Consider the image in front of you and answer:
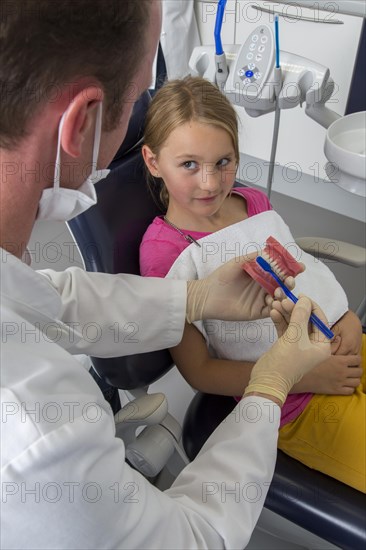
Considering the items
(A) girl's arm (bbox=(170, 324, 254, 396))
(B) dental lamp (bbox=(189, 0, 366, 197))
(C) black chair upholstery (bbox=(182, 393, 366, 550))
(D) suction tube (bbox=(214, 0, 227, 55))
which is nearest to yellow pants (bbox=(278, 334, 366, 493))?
(C) black chair upholstery (bbox=(182, 393, 366, 550))


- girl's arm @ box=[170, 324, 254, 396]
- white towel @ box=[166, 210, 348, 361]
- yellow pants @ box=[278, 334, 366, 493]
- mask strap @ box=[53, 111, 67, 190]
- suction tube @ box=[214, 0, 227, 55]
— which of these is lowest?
yellow pants @ box=[278, 334, 366, 493]

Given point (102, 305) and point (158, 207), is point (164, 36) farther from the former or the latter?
point (102, 305)

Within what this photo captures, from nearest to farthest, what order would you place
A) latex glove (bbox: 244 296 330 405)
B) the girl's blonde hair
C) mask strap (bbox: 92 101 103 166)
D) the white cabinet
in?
mask strap (bbox: 92 101 103 166), latex glove (bbox: 244 296 330 405), the girl's blonde hair, the white cabinet

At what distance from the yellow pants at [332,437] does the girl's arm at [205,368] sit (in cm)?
14

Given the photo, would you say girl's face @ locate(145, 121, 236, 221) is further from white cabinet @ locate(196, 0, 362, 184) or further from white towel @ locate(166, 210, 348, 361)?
white cabinet @ locate(196, 0, 362, 184)

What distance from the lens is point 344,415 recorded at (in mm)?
1096

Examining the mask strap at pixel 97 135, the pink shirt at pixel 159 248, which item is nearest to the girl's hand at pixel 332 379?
the pink shirt at pixel 159 248

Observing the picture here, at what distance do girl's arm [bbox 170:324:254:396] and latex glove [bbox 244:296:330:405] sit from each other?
0.15 meters

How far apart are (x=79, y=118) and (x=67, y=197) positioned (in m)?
0.15

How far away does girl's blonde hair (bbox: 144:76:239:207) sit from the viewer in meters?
1.18

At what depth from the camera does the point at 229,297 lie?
1119 mm

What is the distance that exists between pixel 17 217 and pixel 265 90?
35.0 inches

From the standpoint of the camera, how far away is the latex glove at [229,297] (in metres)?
1.12

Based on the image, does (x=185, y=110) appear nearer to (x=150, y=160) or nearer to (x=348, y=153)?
(x=150, y=160)
